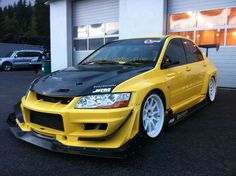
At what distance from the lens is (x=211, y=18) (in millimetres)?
9844

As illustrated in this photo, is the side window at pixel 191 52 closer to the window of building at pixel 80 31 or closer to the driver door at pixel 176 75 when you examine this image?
the driver door at pixel 176 75

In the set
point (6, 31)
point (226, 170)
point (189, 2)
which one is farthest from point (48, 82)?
point (6, 31)

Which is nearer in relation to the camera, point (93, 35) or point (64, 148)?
point (64, 148)

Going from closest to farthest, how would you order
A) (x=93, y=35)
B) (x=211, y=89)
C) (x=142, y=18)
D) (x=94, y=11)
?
(x=211, y=89) → (x=142, y=18) → (x=94, y=11) → (x=93, y=35)

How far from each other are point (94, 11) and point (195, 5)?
221 inches

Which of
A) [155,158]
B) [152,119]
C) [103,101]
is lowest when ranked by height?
[155,158]

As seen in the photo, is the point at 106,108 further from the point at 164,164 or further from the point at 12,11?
the point at 12,11

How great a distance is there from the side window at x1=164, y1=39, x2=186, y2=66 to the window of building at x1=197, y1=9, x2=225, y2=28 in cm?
521

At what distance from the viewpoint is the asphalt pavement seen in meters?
3.09

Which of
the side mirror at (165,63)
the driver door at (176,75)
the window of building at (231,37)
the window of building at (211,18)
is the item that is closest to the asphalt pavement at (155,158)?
the driver door at (176,75)

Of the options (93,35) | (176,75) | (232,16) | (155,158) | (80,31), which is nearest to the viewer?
(155,158)

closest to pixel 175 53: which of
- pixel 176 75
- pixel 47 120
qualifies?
pixel 176 75

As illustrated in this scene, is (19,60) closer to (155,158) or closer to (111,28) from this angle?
(111,28)

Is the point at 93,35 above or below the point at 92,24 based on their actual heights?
below
